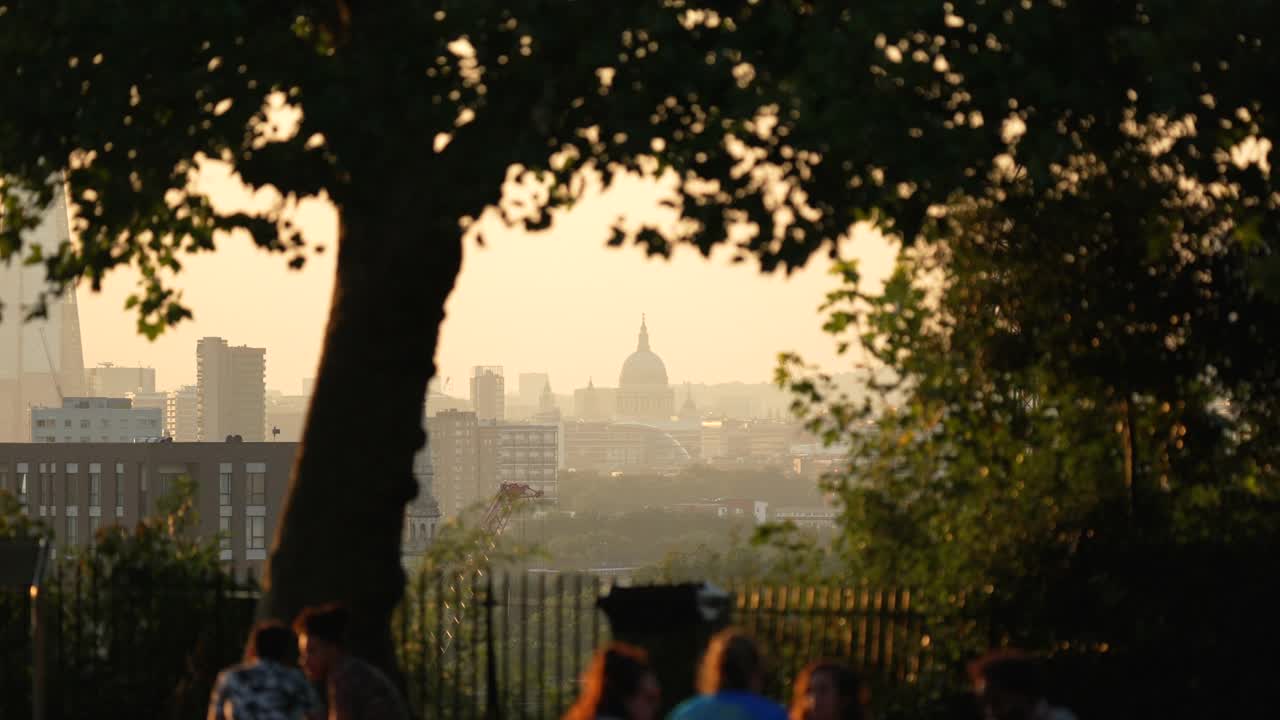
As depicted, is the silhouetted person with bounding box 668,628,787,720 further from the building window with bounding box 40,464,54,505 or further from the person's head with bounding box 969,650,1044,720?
the building window with bounding box 40,464,54,505

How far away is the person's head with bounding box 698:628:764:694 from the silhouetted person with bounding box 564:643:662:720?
26 centimetres

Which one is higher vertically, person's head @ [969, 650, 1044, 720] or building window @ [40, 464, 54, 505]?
person's head @ [969, 650, 1044, 720]

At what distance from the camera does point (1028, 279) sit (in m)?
14.9

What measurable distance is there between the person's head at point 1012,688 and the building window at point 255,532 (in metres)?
135

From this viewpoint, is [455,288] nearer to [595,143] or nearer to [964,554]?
[595,143]

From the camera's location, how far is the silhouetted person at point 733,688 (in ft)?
24.5

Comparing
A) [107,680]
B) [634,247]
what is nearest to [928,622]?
[634,247]

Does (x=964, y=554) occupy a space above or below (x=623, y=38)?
below

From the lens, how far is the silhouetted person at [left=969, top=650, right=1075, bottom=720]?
7535 mm

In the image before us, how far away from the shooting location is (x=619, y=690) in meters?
7.40

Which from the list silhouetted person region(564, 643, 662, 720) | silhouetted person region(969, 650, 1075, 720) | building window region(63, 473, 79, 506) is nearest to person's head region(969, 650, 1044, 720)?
silhouetted person region(969, 650, 1075, 720)

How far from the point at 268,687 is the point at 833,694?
2683mm

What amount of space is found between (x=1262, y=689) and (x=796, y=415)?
176 inches

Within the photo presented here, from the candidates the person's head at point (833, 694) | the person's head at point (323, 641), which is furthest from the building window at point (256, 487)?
the person's head at point (833, 694)
